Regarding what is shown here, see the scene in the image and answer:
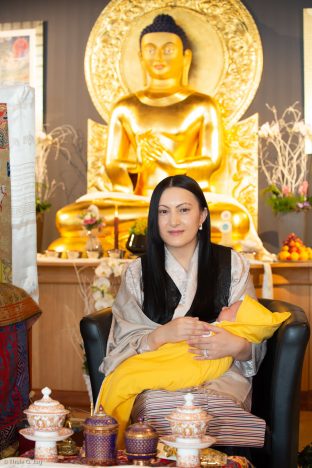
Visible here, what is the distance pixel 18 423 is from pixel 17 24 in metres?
4.32

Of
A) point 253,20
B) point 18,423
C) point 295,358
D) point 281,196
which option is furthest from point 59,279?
point 253,20

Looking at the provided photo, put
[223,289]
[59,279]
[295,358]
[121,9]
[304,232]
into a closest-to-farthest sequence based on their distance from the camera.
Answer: [295,358]
[223,289]
[59,279]
[304,232]
[121,9]

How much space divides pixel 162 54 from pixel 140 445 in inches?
177

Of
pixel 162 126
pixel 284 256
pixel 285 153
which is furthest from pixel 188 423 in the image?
pixel 162 126

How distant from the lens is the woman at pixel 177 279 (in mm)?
2652

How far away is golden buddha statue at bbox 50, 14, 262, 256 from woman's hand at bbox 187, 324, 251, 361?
131 inches

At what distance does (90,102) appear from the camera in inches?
250

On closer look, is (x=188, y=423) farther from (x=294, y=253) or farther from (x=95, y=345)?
(x=294, y=253)

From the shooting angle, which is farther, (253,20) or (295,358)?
(253,20)

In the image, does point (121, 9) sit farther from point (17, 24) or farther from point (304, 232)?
point (304, 232)

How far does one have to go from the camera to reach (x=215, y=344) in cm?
249

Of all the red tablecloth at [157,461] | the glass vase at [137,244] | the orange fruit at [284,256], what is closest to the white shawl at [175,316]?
the red tablecloth at [157,461]

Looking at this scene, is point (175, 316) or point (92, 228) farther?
point (92, 228)

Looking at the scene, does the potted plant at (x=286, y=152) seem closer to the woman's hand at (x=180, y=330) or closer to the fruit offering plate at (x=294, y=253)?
the fruit offering plate at (x=294, y=253)
